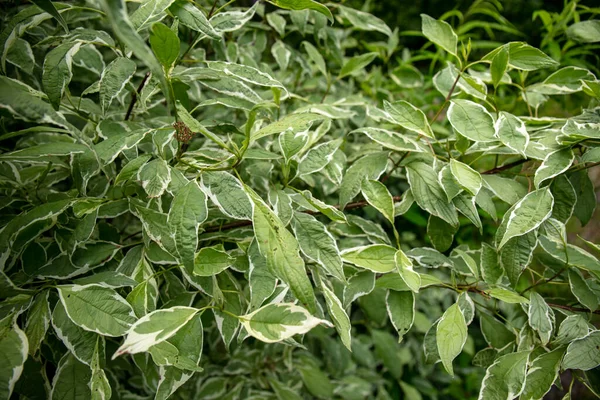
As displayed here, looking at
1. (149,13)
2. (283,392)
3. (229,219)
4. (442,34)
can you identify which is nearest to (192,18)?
(149,13)

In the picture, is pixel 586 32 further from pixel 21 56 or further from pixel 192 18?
pixel 21 56

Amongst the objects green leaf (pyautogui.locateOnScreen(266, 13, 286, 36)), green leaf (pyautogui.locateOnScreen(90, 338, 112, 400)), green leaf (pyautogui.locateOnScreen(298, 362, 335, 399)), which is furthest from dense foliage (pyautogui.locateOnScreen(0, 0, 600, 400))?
green leaf (pyautogui.locateOnScreen(298, 362, 335, 399))

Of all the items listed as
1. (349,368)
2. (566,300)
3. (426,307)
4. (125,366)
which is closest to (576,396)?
(426,307)

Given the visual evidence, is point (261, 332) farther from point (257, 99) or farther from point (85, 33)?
point (85, 33)

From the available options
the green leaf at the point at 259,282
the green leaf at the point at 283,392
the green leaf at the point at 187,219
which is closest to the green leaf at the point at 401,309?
the green leaf at the point at 259,282

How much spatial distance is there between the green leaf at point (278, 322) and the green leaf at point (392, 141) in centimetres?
32

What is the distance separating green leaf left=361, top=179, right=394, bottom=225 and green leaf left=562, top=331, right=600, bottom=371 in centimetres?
28

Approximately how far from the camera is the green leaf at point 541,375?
61 centimetres

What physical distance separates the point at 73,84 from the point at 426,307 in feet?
3.60

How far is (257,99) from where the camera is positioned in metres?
0.68

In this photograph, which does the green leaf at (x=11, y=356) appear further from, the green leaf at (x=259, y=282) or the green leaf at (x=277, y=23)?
the green leaf at (x=277, y=23)

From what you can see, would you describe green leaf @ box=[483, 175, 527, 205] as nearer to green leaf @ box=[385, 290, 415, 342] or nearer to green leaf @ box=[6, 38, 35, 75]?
green leaf @ box=[385, 290, 415, 342]

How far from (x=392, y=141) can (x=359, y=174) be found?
0.24 ft

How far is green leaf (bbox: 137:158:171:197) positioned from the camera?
21.6 inches
